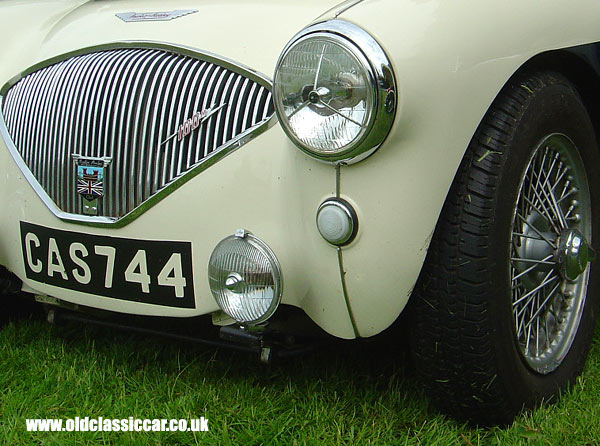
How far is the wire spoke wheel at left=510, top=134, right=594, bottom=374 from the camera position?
2.18 meters

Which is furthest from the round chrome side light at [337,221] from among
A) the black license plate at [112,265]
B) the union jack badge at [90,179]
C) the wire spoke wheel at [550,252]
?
the union jack badge at [90,179]

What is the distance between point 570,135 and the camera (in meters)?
2.26

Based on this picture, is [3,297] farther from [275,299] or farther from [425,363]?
[425,363]

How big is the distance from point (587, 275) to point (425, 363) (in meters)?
0.72

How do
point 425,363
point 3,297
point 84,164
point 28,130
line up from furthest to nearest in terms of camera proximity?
1. point 3,297
2. point 28,130
3. point 84,164
4. point 425,363

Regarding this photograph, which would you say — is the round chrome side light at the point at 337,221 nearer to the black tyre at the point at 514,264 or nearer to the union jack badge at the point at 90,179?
the black tyre at the point at 514,264

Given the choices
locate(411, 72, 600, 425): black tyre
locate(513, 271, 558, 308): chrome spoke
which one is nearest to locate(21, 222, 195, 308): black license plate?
locate(411, 72, 600, 425): black tyre

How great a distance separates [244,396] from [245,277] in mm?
562

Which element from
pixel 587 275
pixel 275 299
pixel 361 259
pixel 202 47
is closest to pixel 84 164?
pixel 202 47

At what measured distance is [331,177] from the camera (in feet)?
6.06

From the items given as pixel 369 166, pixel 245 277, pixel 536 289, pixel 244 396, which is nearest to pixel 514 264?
pixel 536 289

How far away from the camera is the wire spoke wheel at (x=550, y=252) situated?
2.18 m

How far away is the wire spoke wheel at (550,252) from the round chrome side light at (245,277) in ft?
2.10

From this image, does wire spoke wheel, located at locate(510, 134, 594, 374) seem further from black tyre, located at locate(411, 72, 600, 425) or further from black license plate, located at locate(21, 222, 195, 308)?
black license plate, located at locate(21, 222, 195, 308)
